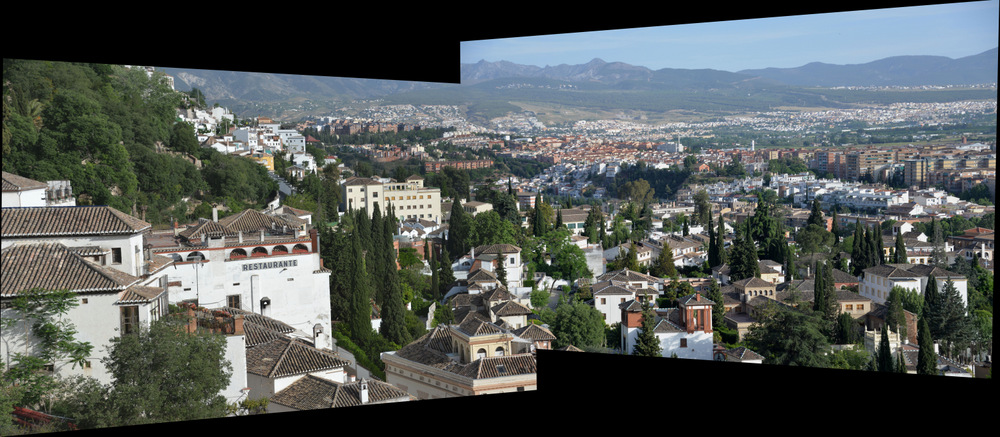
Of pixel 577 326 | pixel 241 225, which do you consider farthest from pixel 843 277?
pixel 241 225

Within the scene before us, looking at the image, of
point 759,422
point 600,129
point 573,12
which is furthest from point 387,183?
point 759,422

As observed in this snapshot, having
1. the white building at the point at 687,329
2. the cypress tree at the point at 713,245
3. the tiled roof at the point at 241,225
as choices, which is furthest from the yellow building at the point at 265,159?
the cypress tree at the point at 713,245

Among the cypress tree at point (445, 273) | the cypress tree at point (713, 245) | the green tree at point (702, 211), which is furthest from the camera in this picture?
the cypress tree at point (445, 273)

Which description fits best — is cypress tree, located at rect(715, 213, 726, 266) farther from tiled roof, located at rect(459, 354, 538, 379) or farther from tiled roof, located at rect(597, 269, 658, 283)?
tiled roof, located at rect(459, 354, 538, 379)

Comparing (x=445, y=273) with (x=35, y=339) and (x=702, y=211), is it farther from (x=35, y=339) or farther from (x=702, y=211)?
(x=35, y=339)

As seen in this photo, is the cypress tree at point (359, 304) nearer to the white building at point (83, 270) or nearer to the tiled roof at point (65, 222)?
the white building at point (83, 270)

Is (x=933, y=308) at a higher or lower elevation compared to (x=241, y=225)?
lower

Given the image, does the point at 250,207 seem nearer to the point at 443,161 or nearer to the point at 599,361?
the point at 443,161
